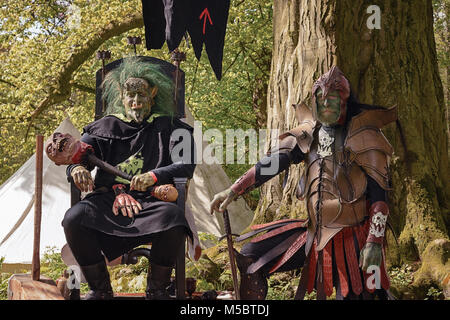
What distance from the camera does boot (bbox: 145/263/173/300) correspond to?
446 centimetres

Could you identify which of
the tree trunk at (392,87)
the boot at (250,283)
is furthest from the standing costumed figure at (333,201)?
the tree trunk at (392,87)

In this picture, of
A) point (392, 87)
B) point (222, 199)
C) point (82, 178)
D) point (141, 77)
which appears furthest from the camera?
point (392, 87)

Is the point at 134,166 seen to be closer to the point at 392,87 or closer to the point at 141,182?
the point at 141,182

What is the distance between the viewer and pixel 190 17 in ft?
17.5

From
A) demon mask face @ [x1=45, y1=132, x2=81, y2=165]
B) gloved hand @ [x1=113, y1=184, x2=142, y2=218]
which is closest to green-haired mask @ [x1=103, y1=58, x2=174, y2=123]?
demon mask face @ [x1=45, y1=132, x2=81, y2=165]

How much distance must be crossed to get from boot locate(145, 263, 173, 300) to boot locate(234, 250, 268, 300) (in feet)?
1.62

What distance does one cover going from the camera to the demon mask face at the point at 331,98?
428 centimetres

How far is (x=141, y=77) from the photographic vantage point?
4832 mm

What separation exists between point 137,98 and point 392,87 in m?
2.76

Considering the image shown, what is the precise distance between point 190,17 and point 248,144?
9.38 meters

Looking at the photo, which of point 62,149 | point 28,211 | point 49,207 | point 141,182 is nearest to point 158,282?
point 141,182

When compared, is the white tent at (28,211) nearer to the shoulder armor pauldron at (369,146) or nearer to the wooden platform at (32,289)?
the wooden platform at (32,289)

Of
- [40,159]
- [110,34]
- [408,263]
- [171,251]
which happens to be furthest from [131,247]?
[110,34]

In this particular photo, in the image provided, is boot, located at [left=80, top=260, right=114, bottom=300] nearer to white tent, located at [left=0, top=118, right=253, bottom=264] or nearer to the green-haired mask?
Result: the green-haired mask
